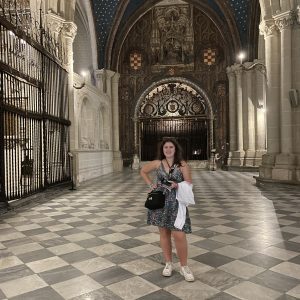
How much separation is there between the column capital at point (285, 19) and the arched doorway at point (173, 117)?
11.7 metres

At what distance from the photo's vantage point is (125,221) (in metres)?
6.09

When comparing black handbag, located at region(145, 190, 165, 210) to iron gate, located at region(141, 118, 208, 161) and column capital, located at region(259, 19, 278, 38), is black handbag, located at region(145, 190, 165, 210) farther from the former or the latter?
iron gate, located at region(141, 118, 208, 161)

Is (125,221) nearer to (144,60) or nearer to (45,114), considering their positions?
(45,114)

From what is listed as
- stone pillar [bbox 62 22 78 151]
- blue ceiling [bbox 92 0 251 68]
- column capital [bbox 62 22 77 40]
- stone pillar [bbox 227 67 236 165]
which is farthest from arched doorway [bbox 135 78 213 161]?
column capital [bbox 62 22 77 40]

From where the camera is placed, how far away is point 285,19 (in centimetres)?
1071

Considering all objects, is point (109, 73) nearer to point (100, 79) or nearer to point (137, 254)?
point (100, 79)

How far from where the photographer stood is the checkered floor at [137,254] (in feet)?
10.2

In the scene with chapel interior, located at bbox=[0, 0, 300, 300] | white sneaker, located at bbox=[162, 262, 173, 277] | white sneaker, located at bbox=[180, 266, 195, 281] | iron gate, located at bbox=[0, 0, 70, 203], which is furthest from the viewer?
iron gate, located at bbox=[0, 0, 70, 203]

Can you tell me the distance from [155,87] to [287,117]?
1347 cm

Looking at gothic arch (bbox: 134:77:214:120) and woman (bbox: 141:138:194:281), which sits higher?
gothic arch (bbox: 134:77:214:120)

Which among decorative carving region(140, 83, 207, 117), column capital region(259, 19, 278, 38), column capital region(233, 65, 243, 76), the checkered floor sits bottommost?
the checkered floor

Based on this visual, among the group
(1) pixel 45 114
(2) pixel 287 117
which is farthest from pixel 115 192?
(2) pixel 287 117

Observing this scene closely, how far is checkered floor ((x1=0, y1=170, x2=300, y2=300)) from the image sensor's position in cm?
310

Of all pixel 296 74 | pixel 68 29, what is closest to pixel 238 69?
pixel 296 74
